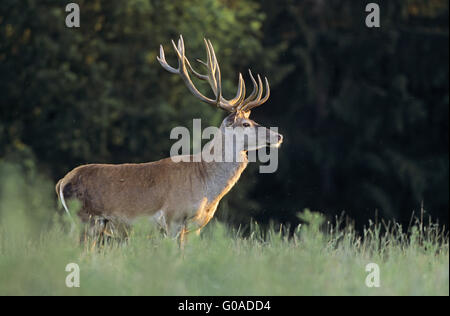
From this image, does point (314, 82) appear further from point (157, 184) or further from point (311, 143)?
point (157, 184)

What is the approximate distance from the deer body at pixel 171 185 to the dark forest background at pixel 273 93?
23.8 ft

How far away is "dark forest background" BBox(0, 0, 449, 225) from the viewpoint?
53.9ft

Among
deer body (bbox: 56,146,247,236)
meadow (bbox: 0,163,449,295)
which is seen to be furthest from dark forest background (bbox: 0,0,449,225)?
meadow (bbox: 0,163,449,295)

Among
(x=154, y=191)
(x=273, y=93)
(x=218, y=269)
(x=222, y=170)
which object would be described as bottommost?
(x=218, y=269)

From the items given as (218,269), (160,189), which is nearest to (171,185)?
(160,189)

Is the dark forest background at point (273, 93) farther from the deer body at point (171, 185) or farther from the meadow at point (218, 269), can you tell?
the meadow at point (218, 269)

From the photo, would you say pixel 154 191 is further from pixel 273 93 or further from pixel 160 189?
pixel 273 93

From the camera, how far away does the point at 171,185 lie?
25.2 feet

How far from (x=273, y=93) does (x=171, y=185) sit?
537 inches

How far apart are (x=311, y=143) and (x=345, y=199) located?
164 cm

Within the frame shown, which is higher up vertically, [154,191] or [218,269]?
[154,191]

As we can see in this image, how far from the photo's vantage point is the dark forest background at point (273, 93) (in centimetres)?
1642

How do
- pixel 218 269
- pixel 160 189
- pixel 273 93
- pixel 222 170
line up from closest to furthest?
pixel 218 269 → pixel 160 189 → pixel 222 170 → pixel 273 93
